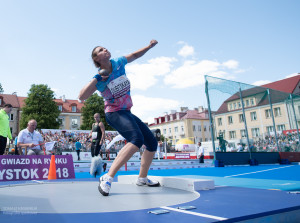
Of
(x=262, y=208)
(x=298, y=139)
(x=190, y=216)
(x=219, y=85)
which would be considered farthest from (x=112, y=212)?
(x=298, y=139)

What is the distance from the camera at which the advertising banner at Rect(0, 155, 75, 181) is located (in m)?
5.13

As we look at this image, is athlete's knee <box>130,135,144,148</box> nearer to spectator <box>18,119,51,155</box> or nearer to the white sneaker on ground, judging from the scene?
the white sneaker on ground

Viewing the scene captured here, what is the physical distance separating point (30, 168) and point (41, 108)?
36.0m

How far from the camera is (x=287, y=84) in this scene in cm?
4109

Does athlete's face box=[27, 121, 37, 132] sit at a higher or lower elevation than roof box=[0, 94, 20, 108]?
lower

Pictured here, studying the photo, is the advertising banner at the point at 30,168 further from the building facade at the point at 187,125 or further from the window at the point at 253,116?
the building facade at the point at 187,125

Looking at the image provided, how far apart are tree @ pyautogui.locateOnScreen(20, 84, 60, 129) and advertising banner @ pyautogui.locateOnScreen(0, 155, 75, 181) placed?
34634mm

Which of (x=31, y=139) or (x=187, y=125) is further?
(x=187, y=125)

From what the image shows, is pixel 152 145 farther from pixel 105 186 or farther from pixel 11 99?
pixel 11 99

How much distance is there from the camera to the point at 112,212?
5.38ft

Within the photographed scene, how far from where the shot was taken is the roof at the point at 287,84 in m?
40.0

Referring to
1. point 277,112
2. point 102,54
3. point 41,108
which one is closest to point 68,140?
point 41,108

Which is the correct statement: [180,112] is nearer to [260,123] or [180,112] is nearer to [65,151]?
[65,151]

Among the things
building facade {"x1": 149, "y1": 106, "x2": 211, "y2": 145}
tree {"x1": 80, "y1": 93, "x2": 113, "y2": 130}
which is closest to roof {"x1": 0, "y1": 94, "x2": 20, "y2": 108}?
tree {"x1": 80, "y1": 93, "x2": 113, "y2": 130}
